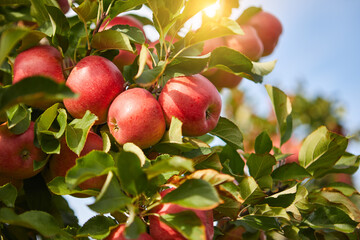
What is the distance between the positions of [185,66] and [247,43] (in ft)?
1.43

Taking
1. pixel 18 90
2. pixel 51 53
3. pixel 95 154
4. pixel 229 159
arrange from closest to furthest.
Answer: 1. pixel 18 90
2. pixel 95 154
3. pixel 51 53
4. pixel 229 159

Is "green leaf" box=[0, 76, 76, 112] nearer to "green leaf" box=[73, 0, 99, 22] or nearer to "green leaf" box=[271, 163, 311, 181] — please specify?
"green leaf" box=[73, 0, 99, 22]

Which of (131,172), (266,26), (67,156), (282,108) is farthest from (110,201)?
(266,26)

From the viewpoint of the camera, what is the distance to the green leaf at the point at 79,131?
2.78 ft

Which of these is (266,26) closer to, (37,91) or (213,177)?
(213,177)

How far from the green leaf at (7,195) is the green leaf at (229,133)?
0.58 m

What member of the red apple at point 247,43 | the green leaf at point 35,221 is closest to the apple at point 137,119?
the green leaf at point 35,221

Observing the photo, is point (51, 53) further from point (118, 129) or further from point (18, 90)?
point (18, 90)

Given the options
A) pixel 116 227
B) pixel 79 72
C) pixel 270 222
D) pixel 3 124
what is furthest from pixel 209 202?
pixel 3 124

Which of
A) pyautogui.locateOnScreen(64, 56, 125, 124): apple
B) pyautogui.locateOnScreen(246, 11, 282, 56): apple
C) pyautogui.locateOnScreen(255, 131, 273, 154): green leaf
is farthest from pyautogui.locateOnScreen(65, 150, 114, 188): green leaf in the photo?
pyautogui.locateOnScreen(246, 11, 282, 56): apple

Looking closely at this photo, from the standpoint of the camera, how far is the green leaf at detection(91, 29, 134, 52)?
97cm

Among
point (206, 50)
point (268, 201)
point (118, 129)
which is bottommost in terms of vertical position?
point (268, 201)

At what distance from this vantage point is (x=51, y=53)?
1016mm

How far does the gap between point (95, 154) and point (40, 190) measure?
404 millimetres
